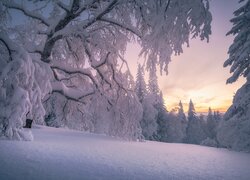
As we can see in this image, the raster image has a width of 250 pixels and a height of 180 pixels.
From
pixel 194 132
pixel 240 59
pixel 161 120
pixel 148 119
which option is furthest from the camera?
pixel 194 132

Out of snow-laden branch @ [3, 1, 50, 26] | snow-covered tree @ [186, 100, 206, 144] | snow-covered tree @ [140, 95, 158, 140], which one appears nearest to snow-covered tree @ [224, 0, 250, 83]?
snow-laden branch @ [3, 1, 50, 26]

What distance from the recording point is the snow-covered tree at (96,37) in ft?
13.4

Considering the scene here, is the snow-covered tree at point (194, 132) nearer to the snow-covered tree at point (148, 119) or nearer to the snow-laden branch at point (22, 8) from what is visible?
the snow-covered tree at point (148, 119)

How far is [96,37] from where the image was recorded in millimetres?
9484

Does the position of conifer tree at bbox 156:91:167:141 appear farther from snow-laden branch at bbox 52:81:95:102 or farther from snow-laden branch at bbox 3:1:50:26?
snow-laden branch at bbox 3:1:50:26

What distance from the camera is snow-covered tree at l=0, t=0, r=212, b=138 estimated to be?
13.4ft

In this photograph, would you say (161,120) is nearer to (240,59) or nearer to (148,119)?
(148,119)

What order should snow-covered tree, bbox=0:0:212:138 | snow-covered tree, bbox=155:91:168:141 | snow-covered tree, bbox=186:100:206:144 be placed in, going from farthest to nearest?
snow-covered tree, bbox=186:100:206:144 → snow-covered tree, bbox=155:91:168:141 → snow-covered tree, bbox=0:0:212:138

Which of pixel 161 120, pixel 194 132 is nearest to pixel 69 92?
pixel 161 120

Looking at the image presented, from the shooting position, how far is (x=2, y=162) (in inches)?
137

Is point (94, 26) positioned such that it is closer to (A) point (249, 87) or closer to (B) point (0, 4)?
(B) point (0, 4)

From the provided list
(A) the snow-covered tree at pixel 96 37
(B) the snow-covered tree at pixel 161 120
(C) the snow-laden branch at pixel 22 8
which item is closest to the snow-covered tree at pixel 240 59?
(A) the snow-covered tree at pixel 96 37

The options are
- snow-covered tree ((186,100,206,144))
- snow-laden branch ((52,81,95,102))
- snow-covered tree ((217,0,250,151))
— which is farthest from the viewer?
snow-covered tree ((186,100,206,144))

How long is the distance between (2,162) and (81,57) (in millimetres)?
7954
